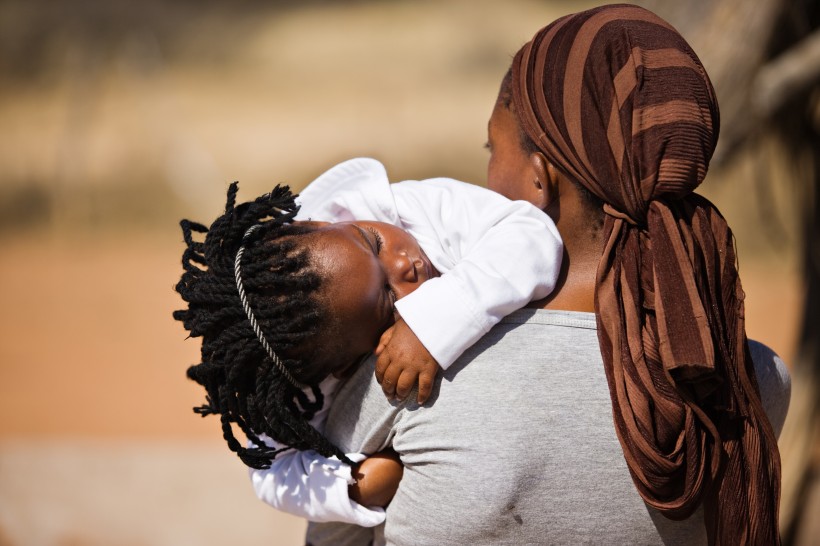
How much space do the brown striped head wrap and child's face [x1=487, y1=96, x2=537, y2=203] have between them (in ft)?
0.42

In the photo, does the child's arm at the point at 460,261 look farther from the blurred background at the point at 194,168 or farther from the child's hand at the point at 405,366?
the blurred background at the point at 194,168

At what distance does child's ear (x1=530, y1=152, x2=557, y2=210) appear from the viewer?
1773 millimetres

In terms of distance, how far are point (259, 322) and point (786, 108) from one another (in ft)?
10.0

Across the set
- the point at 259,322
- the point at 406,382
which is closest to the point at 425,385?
the point at 406,382

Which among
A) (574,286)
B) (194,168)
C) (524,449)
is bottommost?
(194,168)

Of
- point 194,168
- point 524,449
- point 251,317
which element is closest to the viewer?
point 524,449

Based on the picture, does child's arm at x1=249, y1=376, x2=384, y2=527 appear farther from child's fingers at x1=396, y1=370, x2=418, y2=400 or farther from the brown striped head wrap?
the brown striped head wrap

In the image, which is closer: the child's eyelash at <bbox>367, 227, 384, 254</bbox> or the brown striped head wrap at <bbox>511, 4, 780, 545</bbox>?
the brown striped head wrap at <bbox>511, 4, 780, 545</bbox>

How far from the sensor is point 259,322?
165 cm

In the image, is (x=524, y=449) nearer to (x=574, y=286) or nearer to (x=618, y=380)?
(x=618, y=380)

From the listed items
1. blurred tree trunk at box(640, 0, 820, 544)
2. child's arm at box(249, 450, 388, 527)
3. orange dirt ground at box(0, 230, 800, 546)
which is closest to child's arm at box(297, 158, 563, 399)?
child's arm at box(249, 450, 388, 527)

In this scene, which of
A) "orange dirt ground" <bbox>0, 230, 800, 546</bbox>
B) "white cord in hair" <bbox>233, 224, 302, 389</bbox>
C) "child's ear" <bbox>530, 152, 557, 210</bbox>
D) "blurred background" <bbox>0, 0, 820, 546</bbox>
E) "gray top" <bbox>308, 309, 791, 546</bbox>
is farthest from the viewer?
"orange dirt ground" <bbox>0, 230, 800, 546</bbox>

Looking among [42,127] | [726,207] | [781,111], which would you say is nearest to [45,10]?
[42,127]

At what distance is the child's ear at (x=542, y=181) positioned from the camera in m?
1.77
